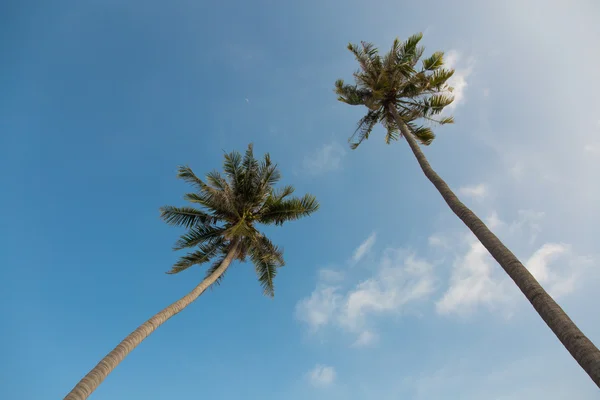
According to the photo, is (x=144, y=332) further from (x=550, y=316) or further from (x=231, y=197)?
(x=550, y=316)

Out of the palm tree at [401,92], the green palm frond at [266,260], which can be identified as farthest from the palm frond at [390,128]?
the green palm frond at [266,260]

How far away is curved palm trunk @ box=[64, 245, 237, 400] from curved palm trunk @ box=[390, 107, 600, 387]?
8.39 metres

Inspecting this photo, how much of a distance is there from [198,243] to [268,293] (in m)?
4.11

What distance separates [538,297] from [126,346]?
29.2 ft

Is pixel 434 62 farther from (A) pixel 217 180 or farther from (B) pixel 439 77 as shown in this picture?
(A) pixel 217 180

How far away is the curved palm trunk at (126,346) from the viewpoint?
6.60 meters

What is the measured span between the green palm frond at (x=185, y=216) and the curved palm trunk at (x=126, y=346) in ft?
10.9

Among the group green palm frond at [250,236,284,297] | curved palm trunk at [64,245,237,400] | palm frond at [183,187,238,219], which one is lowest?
curved palm trunk at [64,245,237,400]

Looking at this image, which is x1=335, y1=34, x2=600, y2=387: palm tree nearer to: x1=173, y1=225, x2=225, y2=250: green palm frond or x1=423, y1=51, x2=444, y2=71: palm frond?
x1=423, y1=51, x2=444, y2=71: palm frond

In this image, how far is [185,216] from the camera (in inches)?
599

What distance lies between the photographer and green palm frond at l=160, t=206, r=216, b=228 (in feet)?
49.5

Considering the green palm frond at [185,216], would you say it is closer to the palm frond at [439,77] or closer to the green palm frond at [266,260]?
the green palm frond at [266,260]

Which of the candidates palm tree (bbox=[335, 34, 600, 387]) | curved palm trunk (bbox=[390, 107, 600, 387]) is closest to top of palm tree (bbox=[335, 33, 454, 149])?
palm tree (bbox=[335, 34, 600, 387])

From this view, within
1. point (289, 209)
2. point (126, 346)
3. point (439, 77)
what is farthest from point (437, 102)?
point (126, 346)
